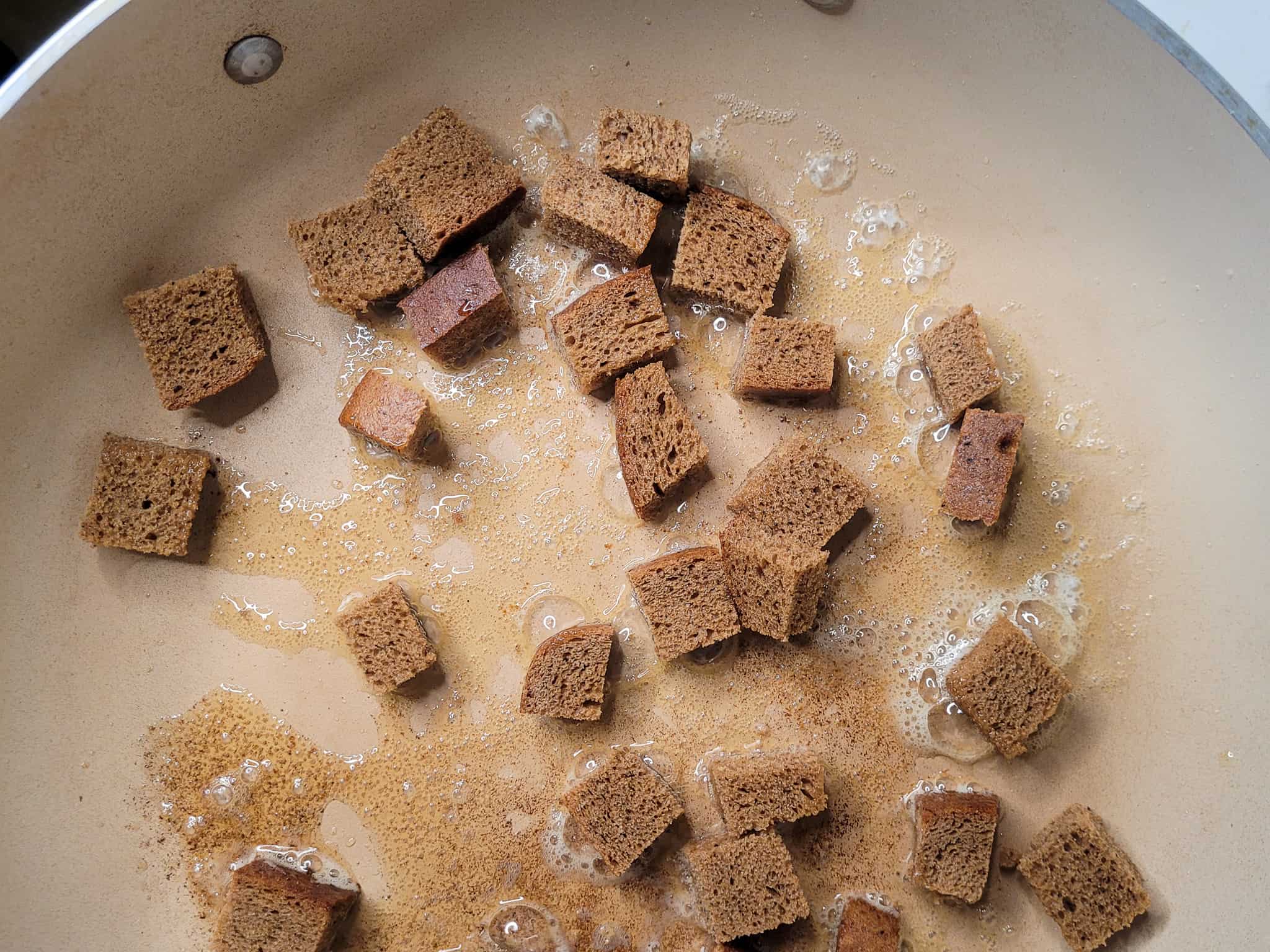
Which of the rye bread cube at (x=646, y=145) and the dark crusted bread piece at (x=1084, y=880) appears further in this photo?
the rye bread cube at (x=646, y=145)

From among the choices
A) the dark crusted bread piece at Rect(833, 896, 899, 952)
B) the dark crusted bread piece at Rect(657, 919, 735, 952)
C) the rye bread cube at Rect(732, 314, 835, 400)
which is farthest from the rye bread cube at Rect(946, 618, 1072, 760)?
the dark crusted bread piece at Rect(657, 919, 735, 952)

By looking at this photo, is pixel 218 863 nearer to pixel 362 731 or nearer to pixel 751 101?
pixel 362 731

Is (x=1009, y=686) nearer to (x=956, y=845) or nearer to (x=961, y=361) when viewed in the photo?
(x=956, y=845)

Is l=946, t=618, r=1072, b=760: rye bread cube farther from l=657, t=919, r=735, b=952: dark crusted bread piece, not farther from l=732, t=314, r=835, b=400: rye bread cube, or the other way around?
l=657, t=919, r=735, b=952: dark crusted bread piece

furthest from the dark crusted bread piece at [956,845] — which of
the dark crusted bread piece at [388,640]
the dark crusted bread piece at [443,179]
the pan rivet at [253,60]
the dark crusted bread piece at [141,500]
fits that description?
the pan rivet at [253,60]

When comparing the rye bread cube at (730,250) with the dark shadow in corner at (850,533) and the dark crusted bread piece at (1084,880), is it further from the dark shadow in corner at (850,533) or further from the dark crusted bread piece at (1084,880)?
the dark crusted bread piece at (1084,880)
